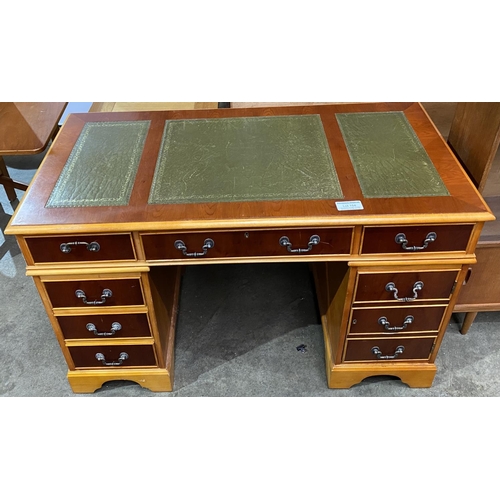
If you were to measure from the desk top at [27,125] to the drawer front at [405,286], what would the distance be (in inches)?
55.4

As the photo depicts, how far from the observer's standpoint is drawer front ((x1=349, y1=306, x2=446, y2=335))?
5.47ft

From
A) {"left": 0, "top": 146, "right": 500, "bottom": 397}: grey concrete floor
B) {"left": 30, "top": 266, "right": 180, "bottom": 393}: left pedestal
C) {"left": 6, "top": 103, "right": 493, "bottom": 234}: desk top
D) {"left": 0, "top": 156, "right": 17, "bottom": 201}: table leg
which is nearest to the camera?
{"left": 6, "top": 103, "right": 493, "bottom": 234}: desk top

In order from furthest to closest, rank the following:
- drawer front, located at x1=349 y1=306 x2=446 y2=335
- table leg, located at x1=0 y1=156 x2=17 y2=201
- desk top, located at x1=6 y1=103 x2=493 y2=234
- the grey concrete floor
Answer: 1. table leg, located at x1=0 y1=156 x2=17 y2=201
2. the grey concrete floor
3. drawer front, located at x1=349 y1=306 x2=446 y2=335
4. desk top, located at x1=6 y1=103 x2=493 y2=234

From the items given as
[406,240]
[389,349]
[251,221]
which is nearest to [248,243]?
[251,221]

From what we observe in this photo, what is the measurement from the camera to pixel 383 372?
1838mm

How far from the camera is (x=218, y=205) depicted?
57.2 inches

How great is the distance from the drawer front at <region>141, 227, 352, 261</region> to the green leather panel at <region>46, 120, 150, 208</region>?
0.18 meters

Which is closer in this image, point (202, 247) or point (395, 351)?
point (202, 247)

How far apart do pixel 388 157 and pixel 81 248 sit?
103cm

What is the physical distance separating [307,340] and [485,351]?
0.74 metres

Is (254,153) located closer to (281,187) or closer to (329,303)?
(281,187)

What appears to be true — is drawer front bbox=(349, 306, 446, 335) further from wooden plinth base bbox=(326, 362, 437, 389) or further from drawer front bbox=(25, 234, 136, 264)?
drawer front bbox=(25, 234, 136, 264)

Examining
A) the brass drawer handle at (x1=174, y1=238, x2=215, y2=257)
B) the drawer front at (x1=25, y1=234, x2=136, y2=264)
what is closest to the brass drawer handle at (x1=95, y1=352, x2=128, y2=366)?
the drawer front at (x1=25, y1=234, x2=136, y2=264)

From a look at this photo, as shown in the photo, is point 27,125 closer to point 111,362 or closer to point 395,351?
point 111,362
